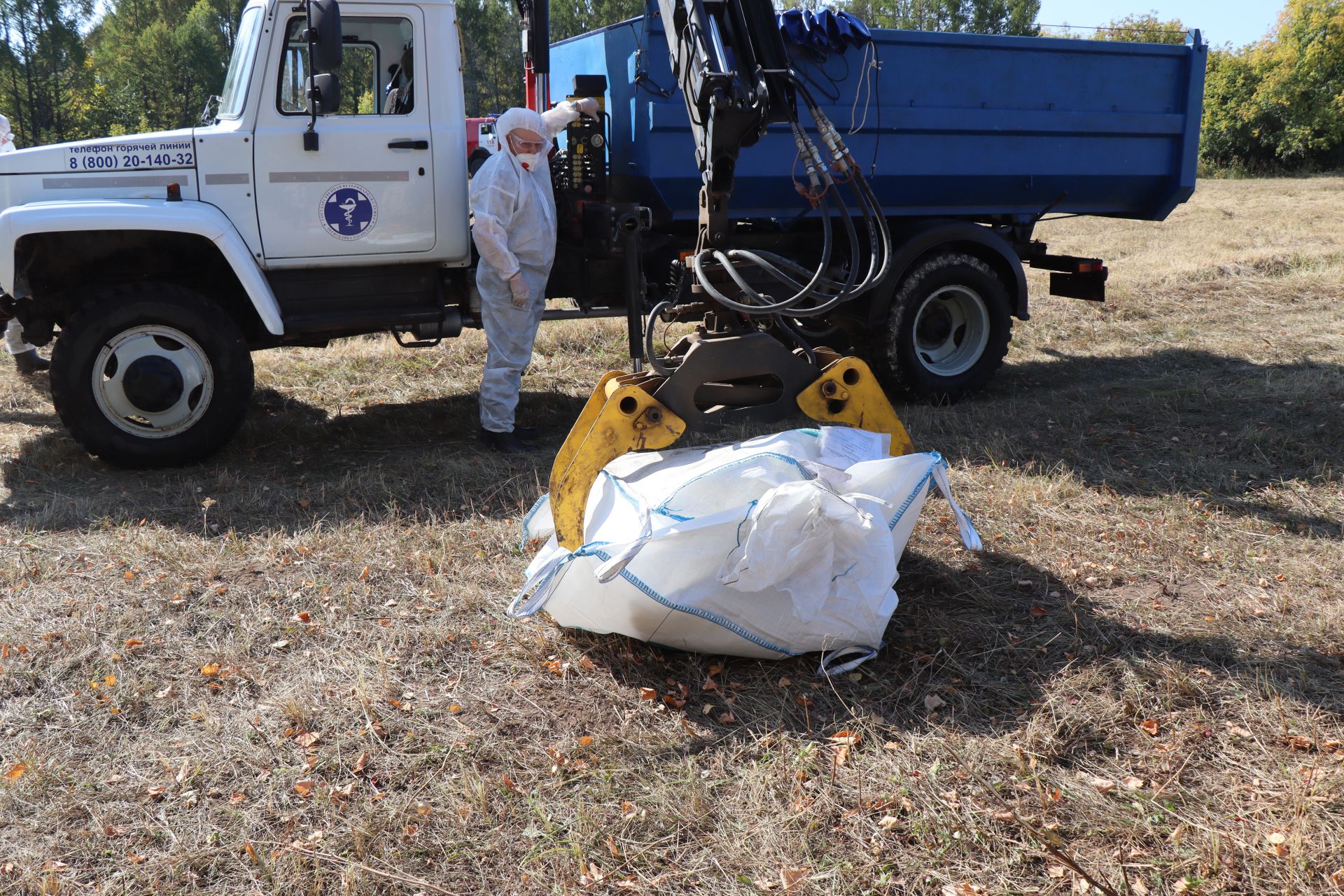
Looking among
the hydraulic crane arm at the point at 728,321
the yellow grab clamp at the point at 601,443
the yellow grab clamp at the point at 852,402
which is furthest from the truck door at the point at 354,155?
the yellow grab clamp at the point at 852,402

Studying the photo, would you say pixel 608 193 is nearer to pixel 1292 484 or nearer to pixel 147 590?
pixel 147 590

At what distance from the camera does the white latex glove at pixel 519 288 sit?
575cm


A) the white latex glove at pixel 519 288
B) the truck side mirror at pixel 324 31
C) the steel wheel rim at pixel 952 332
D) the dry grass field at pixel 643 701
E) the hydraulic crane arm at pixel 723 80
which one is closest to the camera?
the dry grass field at pixel 643 701

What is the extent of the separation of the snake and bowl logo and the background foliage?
2729 cm

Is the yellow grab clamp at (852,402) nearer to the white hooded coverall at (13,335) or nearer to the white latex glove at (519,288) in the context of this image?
the white latex glove at (519,288)

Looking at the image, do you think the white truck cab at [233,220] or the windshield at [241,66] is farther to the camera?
the windshield at [241,66]

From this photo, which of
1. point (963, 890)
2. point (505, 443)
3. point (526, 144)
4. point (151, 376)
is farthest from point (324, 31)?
point (963, 890)

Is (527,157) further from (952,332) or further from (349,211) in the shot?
(952,332)

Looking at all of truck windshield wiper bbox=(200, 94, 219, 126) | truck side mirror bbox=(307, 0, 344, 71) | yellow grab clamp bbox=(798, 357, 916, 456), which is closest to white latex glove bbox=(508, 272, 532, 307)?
truck side mirror bbox=(307, 0, 344, 71)

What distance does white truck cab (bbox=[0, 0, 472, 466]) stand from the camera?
548 cm

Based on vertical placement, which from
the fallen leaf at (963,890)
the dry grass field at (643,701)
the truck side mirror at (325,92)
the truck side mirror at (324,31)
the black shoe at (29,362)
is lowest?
the fallen leaf at (963,890)

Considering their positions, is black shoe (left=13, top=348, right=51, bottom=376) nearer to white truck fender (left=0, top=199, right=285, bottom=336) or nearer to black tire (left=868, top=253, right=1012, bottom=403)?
Result: white truck fender (left=0, top=199, right=285, bottom=336)

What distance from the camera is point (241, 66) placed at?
18.8 ft

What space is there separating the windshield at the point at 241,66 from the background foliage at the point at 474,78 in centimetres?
2690
